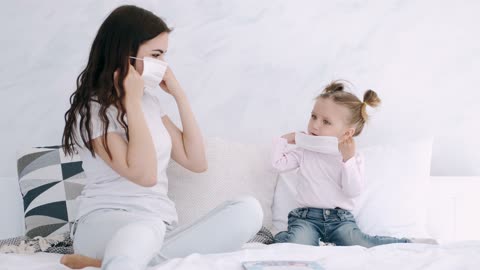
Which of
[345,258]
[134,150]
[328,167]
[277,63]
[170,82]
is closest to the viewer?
[345,258]

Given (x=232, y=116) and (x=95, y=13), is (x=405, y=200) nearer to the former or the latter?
(x=232, y=116)

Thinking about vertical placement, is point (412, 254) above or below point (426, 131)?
below

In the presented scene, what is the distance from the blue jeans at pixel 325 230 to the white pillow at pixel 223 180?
0.15 meters

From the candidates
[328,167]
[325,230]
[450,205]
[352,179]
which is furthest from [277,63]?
[450,205]

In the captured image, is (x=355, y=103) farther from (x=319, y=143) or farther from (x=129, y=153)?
(x=129, y=153)

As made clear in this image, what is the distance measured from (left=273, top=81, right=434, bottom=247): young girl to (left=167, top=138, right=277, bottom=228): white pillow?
8 cm

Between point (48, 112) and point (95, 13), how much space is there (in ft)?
1.46

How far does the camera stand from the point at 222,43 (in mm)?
2695

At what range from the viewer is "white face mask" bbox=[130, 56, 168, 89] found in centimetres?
196

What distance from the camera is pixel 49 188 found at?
2.24m

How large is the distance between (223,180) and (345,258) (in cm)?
83

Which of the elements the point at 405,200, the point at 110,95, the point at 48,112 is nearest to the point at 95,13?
the point at 48,112

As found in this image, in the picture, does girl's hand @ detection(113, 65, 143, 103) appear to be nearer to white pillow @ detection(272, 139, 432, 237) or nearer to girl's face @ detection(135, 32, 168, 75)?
girl's face @ detection(135, 32, 168, 75)

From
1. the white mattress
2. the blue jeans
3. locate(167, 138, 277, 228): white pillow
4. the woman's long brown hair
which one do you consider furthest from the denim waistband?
the woman's long brown hair
